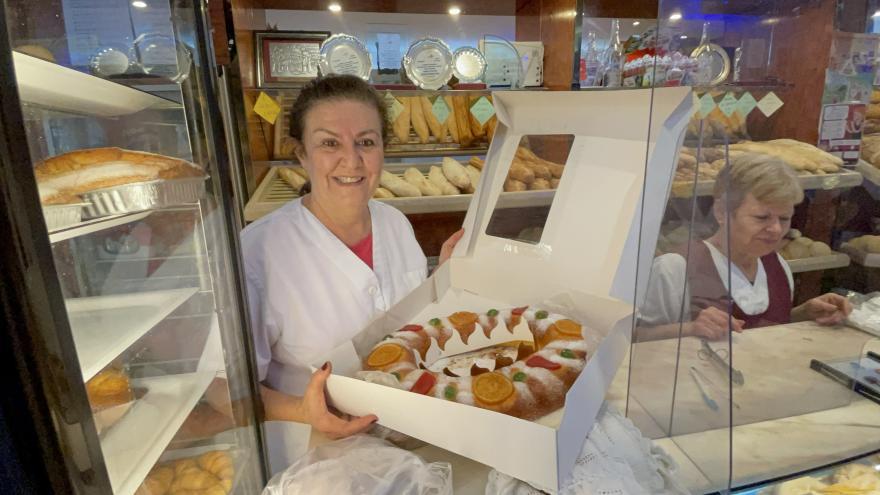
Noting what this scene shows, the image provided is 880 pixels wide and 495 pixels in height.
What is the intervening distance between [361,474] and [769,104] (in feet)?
2.72

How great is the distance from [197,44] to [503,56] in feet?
7.15

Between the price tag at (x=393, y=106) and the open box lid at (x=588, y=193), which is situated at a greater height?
the price tag at (x=393, y=106)

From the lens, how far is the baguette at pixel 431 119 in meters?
2.51

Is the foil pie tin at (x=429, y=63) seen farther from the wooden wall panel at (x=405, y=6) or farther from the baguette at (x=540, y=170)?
the baguette at (x=540, y=170)

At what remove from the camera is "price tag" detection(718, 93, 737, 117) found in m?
0.68

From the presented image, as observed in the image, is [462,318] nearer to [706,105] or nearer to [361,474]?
[361,474]

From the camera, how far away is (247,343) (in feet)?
2.55

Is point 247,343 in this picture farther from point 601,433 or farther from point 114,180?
point 601,433

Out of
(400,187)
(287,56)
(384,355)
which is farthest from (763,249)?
(287,56)

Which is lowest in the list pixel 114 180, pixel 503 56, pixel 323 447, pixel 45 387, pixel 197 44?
pixel 323 447

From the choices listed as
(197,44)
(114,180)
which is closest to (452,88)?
(197,44)

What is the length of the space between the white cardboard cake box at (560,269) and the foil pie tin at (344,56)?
1.48 meters

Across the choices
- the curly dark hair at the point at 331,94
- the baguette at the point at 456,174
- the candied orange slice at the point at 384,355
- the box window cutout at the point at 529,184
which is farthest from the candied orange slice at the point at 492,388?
the baguette at the point at 456,174

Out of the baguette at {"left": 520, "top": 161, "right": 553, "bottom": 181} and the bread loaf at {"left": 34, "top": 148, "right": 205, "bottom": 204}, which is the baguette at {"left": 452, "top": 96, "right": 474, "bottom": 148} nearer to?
the baguette at {"left": 520, "top": 161, "right": 553, "bottom": 181}
